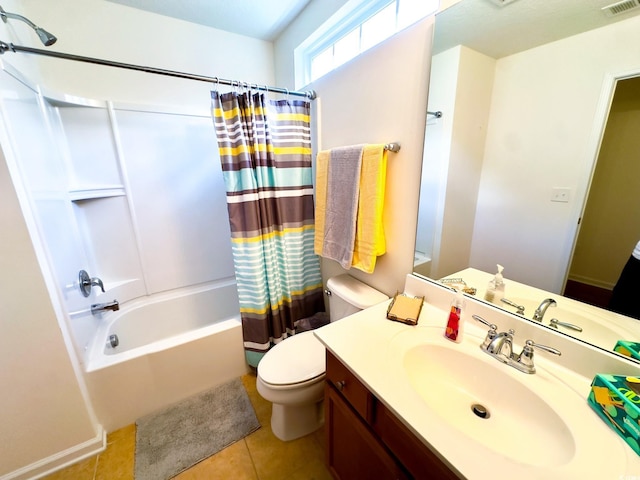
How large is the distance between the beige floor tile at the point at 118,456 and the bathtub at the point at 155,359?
0.05 m

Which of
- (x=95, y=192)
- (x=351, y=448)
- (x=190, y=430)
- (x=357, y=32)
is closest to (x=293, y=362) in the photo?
(x=351, y=448)

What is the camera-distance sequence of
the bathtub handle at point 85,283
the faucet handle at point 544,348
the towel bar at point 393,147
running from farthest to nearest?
the bathtub handle at point 85,283, the towel bar at point 393,147, the faucet handle at point 544,348

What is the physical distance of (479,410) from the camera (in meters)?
0.78

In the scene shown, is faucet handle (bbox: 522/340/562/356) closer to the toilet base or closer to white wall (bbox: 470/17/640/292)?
white wall (bbox: 470/17/640/292)

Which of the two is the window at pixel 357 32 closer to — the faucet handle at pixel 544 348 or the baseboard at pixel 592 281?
the baseboard at pixel 592 281

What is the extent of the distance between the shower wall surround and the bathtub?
0.12m

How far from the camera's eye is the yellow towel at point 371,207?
46.8 inches

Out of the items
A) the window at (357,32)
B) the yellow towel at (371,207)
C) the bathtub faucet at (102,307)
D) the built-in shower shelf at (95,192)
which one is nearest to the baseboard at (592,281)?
the yellow towel at (371,207)

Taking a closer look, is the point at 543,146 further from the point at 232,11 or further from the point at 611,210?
the point at 232,11

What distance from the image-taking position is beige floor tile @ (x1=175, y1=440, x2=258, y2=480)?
1.21 m

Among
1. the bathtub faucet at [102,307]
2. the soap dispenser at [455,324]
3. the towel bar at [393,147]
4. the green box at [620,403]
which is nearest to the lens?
the green box at [620,403]

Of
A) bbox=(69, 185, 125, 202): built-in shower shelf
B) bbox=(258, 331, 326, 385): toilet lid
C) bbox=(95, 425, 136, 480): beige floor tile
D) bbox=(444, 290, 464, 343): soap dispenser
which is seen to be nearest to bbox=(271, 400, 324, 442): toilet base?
bbox=(258, 331, 326, 385): toilet lid

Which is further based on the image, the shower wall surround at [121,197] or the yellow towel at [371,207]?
the shower wall surround at [121,197]

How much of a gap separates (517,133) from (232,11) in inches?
73.3
